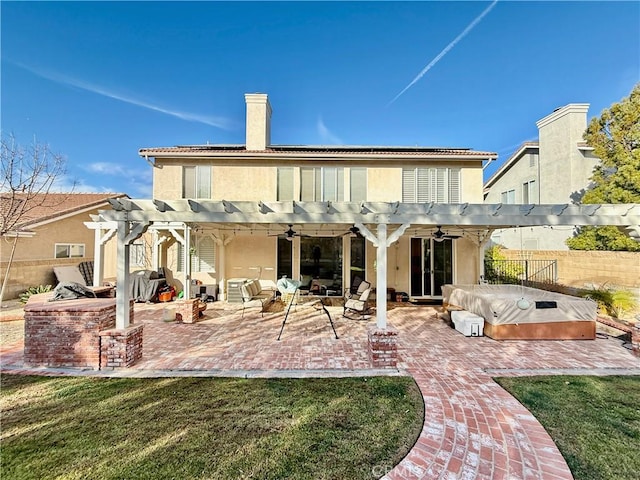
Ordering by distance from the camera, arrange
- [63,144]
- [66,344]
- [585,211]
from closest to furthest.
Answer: [66,344], [585,211], [63,144]

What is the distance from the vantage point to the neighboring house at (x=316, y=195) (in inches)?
459

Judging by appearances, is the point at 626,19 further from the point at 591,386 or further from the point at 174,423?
the point at 174,423

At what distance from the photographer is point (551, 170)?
15.9m

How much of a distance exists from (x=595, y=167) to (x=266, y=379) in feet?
59.1

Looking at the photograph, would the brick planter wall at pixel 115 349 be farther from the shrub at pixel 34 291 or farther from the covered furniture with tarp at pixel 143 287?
the shrub at pixel 34 291

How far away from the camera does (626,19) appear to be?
35.0 feet

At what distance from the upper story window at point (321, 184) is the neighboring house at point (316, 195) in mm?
41

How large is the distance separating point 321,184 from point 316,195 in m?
0.50

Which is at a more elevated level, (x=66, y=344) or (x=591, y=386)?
(x=66, y=344)

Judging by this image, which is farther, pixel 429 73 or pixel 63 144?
pixel 429 73

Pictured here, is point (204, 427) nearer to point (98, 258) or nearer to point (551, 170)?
point (98, 258)

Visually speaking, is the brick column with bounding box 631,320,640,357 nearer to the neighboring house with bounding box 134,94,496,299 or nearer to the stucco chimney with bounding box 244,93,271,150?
the neighboring house with bounding box 134,94,496,299

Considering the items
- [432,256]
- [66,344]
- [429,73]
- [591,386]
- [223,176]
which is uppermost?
[429,73]

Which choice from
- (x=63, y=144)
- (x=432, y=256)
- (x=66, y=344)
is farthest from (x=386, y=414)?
(x=63, y=144)
